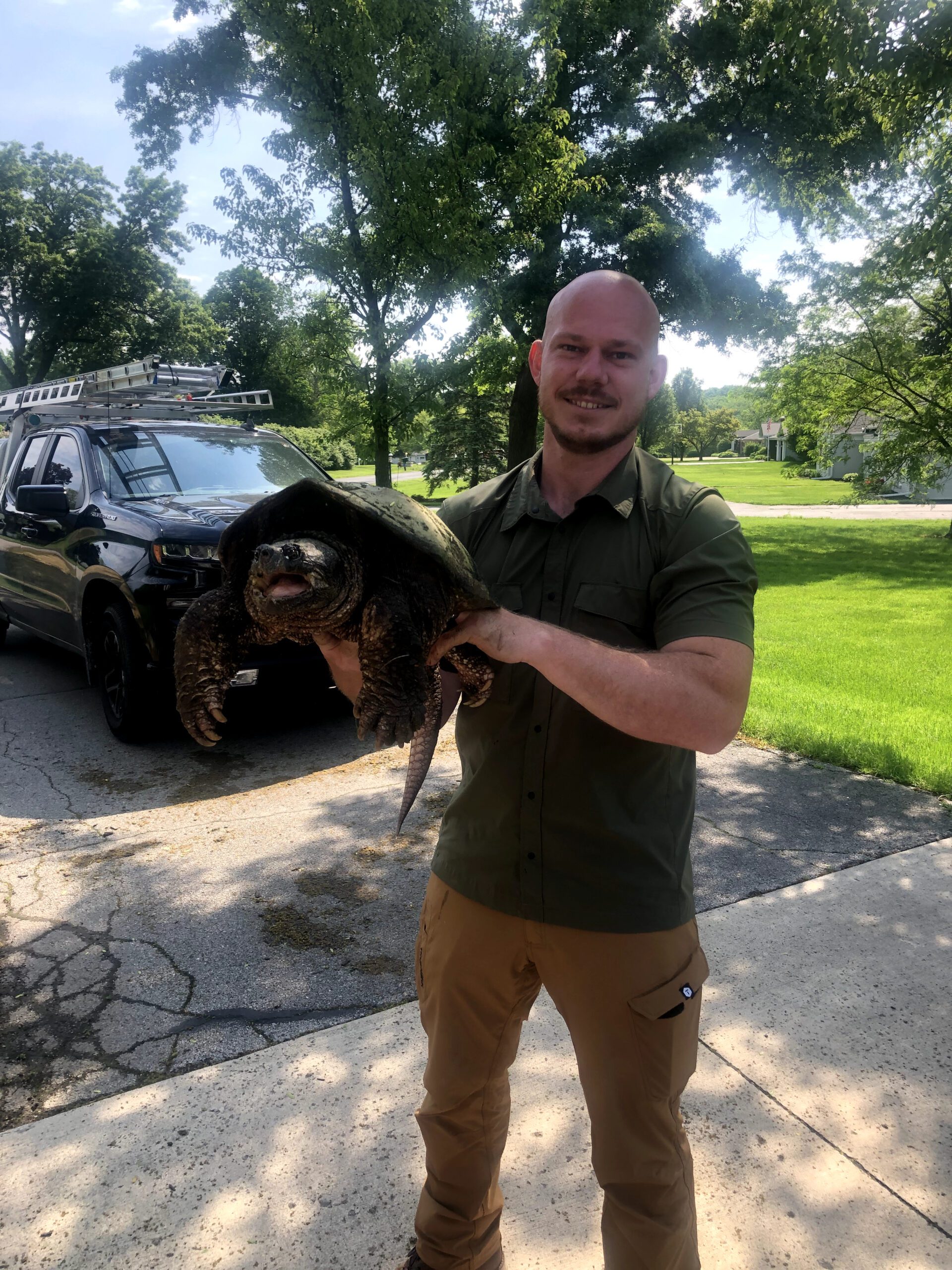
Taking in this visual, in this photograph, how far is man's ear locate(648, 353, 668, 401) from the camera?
171cm

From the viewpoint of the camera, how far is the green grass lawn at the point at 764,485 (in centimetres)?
3516

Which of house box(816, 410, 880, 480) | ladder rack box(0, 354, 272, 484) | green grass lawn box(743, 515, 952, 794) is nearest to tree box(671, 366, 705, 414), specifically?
house box(816, 410, 880, 480)

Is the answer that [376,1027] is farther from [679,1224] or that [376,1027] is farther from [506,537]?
[506,537]

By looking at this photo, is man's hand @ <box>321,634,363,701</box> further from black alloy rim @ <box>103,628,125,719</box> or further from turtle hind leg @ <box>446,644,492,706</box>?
black alloy rim @ <box>103,628,125,719</box>

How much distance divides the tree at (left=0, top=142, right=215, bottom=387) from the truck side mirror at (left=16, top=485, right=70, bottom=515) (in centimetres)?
3622

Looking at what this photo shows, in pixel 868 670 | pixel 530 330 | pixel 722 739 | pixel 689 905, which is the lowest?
pixel 868 670

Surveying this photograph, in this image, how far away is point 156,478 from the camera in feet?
18.3

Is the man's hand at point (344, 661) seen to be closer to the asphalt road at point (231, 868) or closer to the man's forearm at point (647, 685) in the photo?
the man's forearm at point (647, 685)

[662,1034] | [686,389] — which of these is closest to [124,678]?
[662,1034]

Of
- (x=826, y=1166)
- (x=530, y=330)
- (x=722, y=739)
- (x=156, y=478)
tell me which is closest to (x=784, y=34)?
(x=156, y=478)

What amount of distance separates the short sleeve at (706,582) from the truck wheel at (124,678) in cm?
424

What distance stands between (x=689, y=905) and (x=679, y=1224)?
0.59 meters

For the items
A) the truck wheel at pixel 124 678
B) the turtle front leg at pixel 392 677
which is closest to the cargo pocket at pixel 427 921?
the turtle front leg at pixel 392 677

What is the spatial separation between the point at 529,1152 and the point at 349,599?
1761mm
